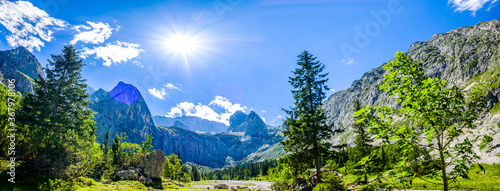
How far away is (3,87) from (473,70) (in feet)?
856

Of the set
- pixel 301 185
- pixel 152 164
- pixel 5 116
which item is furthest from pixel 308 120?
pixel 152 164

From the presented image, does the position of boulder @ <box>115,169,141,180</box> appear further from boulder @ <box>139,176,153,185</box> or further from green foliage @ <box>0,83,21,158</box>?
green foliage @ <box>0,83,21,158</box>

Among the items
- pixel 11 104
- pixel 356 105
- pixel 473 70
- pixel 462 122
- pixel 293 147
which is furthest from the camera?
pixel 473 70

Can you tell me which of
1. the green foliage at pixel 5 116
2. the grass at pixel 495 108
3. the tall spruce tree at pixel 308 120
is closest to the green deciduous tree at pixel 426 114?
the tall spruce tree at pixel 308 120

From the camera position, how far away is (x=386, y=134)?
643 cm

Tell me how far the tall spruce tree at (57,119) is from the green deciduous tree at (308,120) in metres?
24.5

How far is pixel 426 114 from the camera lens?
6508 millimetres

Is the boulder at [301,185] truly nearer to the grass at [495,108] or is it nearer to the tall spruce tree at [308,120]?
the tall spruce tree at [308,120]

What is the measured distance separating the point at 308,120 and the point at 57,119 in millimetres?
29283

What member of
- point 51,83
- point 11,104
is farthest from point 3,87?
point 51,83

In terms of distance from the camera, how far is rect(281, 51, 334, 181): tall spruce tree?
2472 cm

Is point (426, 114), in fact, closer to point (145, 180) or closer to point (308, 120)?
point (308, 120)

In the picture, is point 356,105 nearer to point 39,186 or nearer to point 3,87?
point 39,186

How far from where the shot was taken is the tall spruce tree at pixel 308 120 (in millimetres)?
24719
